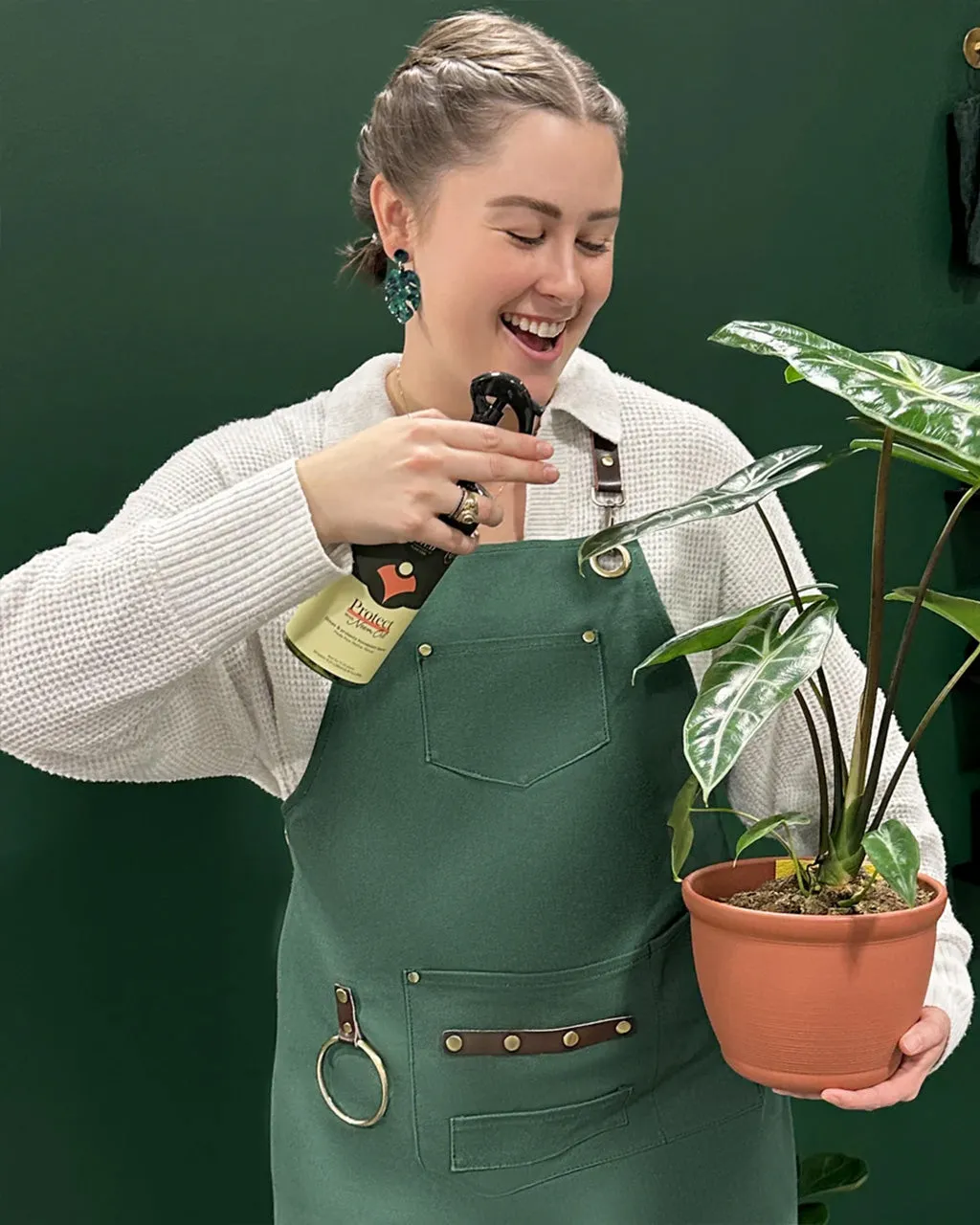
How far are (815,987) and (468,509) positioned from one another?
1.44ft

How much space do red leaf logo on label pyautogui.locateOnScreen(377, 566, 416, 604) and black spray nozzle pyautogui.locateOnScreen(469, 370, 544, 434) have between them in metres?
0.14

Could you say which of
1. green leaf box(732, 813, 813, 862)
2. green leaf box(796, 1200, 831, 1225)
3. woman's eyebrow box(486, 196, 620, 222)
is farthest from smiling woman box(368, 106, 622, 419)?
green leaf box(796, 1200, 831, 1225)

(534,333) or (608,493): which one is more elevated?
(534,333)

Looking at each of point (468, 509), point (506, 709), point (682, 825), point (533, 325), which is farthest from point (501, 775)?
point (533, 325)

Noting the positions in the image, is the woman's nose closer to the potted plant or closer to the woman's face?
the woman's face

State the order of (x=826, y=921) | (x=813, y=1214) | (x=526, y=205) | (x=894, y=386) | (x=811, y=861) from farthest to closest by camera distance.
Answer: (x=813, y=1214), (x=526, y=205), (x=811, y=861), (x=826, y=921), (x=894, y=386)

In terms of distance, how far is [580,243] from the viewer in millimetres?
1269

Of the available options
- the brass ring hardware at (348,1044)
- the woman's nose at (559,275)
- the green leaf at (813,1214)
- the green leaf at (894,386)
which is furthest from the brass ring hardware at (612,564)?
the green leaf at (813,1214)

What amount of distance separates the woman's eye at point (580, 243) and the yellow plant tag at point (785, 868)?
0.56 metres

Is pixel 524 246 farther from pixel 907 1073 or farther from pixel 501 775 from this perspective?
pixel 907 1073

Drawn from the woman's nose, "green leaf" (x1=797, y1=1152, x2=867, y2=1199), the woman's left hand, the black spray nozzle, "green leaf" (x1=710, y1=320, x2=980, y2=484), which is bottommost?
"green leaf" (x1=797, y1=1152, x2=867, y2=1199)

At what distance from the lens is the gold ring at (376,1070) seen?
1280 mm

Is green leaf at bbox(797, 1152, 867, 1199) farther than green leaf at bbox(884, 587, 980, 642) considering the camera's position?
Yes

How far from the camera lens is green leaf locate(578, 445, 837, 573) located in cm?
105
